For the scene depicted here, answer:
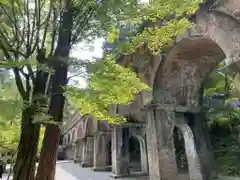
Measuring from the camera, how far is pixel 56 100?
5547mm

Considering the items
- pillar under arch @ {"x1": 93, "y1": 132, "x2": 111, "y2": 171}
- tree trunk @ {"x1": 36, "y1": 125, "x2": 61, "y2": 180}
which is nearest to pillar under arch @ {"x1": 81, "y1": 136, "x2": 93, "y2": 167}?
pillar under arch @ {"x1": 93, "y1": 132, "x2": 111, "y2": 171}

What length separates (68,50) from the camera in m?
5.54

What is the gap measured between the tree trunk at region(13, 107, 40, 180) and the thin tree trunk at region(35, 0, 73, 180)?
1.14 ft

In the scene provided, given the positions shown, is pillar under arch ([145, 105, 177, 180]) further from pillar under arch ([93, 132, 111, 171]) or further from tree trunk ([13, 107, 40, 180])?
pillar under arch ([93, 132, 111, 171])

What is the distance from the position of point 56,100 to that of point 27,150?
142 cm

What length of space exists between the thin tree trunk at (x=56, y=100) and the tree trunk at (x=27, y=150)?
1.14 feet

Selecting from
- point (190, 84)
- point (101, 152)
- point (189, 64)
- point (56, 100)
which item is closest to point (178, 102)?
point (190, 84)

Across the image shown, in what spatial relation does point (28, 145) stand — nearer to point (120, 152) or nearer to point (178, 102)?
point (178, 102)

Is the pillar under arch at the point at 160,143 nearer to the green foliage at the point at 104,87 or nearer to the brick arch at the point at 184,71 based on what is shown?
the brick arch at the point at 184,71

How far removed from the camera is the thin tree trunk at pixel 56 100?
5.04 meters

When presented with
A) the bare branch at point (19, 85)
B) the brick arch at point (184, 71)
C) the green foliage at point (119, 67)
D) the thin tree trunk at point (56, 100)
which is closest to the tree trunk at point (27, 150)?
the thin tree trunk at point (56, 100)

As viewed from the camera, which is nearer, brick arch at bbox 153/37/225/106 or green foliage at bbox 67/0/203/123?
green foliage at bbox 67/0/203/123

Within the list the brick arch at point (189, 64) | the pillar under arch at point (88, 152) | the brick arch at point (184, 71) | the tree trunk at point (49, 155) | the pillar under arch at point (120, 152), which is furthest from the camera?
the pillar under arch at point (88, 152)

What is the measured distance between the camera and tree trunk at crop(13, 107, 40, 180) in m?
4.57
